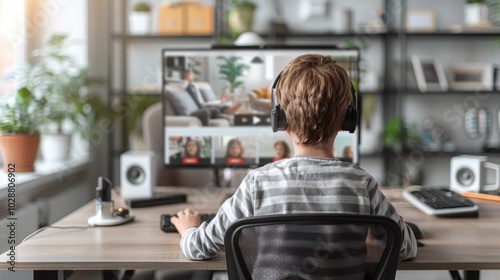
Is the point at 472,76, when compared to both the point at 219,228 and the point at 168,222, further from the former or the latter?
the point at 219,228

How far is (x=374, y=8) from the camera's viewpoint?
13.5 ft

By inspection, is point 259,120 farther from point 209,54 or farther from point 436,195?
point 436,195

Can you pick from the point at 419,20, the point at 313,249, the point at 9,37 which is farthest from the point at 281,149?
the point at 419,20

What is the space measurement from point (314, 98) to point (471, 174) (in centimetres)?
115

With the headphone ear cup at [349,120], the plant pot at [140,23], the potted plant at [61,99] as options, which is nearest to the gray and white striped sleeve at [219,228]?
the headphone ear cup at [349,120]

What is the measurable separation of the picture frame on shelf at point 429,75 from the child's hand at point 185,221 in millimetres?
2817

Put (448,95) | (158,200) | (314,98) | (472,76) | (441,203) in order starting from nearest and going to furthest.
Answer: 1. (314,98)
2. (441,203)
3. (158,200)
4. (472,76)
5. (448,95)

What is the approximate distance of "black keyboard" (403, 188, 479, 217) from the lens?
1.66 metres

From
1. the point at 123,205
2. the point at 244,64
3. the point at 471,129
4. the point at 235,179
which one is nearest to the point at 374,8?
the point at 471,129

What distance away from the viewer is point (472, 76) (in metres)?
4.02

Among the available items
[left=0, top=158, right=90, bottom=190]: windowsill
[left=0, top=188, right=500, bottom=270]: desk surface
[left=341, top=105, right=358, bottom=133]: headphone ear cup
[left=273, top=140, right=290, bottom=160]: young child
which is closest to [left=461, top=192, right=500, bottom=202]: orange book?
[left=0, top=188, right=500, bottom=270]: desk surface

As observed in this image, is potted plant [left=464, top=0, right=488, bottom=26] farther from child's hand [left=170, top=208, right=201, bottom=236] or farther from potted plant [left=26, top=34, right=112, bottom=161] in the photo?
child's hand [left=170, top=208, right=201, bottom=236]

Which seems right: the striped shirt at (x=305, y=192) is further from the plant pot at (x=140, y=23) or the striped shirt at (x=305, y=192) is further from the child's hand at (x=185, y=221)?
the plant pot at (x=140, y=23)

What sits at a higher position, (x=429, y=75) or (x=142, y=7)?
(x=142, y=7)
